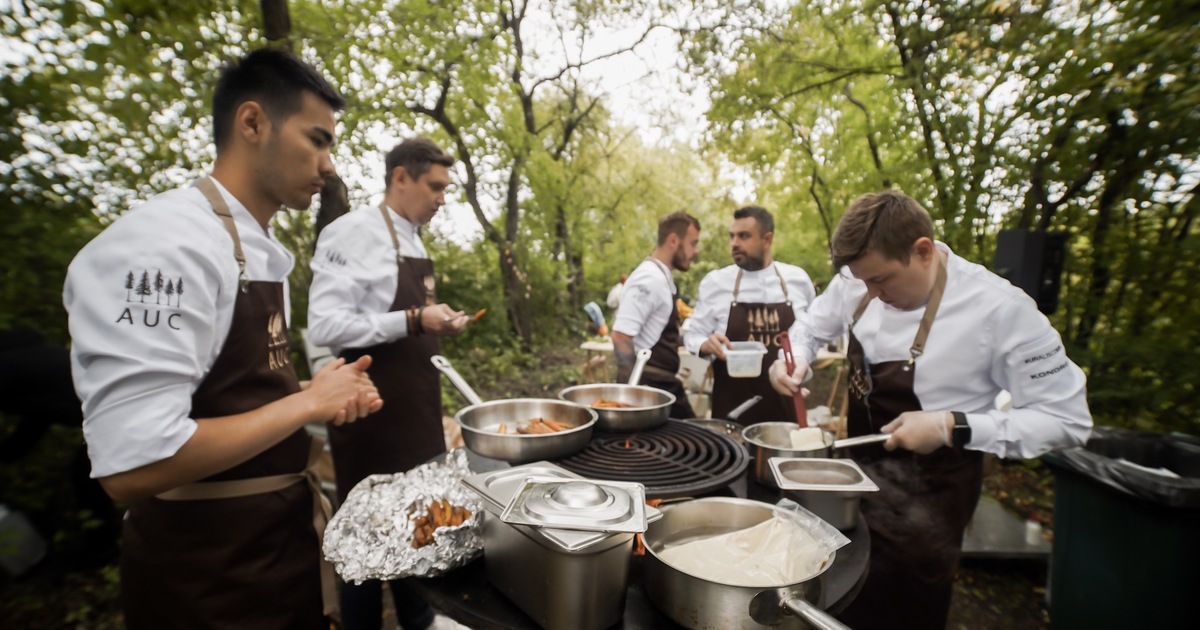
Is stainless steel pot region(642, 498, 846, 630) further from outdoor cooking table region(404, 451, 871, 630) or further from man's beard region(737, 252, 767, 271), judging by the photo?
man's beard region(737, 252, 767, 271)

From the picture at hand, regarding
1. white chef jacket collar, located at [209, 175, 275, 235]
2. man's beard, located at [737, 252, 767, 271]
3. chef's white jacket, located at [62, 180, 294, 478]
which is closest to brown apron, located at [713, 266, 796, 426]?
man's beard, located at [737, 252, 767, 271]

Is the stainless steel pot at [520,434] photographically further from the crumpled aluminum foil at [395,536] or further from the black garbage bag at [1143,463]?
the black garbage bag at [1143,463]

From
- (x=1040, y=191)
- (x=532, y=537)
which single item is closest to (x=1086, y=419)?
(x=532, y=537)

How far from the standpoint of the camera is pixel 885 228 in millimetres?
2008

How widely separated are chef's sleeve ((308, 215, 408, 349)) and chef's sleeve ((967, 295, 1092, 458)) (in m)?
2.65

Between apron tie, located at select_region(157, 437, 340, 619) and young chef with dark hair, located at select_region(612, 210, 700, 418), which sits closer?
apron tie, located at select_region(157, 437, 340, 619)

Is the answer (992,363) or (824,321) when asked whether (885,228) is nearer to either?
(992,363)

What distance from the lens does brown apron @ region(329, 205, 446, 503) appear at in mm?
2857

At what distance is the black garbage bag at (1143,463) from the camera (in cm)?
242

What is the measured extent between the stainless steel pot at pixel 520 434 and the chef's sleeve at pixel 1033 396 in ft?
4.73

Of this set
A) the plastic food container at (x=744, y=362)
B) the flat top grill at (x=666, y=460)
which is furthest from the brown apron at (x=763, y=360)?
A: the flat top grill at (x=666, y=460)

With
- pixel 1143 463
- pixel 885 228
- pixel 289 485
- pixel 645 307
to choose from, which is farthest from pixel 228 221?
pixel 1143 463

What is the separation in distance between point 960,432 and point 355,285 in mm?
2854

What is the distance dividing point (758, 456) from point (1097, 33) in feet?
12.4
